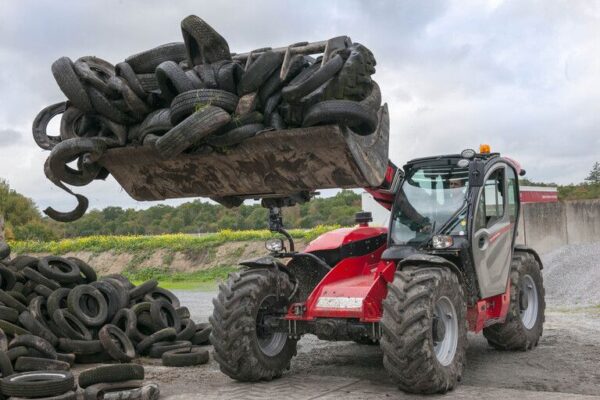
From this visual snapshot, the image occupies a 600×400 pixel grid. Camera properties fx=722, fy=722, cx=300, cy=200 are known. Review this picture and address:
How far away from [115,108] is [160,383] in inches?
118

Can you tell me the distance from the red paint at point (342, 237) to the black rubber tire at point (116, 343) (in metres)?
2.63

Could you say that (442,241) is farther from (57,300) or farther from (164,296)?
(57,300)

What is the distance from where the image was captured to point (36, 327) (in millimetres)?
8883

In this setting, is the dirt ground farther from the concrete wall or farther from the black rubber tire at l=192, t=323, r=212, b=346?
the concrete wall

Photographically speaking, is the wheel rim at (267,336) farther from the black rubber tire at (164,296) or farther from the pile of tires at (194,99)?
the black rubber tire at (164,296)

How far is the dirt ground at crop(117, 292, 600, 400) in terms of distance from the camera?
7035 millimetres

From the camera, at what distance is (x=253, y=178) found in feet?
24.8

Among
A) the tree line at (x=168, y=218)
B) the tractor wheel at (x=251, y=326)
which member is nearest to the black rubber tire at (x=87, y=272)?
the tractor wheel at (x=251, y=326)

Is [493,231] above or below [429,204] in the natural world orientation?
below

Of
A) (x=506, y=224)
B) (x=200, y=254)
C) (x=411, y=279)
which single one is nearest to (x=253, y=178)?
(x=411, y=279)

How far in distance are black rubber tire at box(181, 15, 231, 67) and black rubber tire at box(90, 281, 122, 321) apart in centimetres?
424

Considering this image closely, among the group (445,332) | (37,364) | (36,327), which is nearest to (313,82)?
(445,332)

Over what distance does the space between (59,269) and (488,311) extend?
20.3 ft

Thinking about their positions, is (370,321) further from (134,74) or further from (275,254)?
(134,74)
